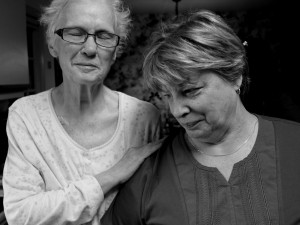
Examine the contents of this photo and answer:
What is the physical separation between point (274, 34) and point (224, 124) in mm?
6658

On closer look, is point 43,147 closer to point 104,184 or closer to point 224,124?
point 104,184

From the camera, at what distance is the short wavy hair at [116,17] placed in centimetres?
125

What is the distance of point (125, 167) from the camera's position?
1.21 metres

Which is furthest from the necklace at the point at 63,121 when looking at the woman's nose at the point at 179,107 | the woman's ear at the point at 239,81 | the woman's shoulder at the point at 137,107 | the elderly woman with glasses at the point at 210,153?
the woman's ear at the point at 239,81

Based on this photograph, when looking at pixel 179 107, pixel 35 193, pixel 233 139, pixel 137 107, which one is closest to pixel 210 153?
pixel 233 139

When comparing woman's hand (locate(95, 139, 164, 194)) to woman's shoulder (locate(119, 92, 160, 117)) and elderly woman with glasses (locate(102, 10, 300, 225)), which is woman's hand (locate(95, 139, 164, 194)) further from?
woman's shoulder (locate(119, 92, 160, 117))

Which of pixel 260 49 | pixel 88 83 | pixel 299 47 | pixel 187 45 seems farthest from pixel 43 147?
pixel 299 47

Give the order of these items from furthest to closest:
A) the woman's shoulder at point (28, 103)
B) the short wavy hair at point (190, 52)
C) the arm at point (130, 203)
Result: the woman's shoulder at point (28, 103) → the arm at point (130, 203) → the short wavy hair at point (190, 52)

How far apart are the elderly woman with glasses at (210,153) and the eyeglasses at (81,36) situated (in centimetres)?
17

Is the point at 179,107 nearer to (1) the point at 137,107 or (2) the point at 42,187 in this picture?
(1) the point at 137,107

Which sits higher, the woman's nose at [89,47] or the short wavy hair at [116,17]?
the short wavy hair at [116,17]

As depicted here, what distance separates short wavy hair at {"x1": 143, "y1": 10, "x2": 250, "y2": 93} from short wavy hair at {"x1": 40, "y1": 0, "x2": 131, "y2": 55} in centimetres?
24

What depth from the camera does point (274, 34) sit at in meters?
7.22

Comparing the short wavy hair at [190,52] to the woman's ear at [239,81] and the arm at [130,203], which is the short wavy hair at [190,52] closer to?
the woman's ear at [239,81]
